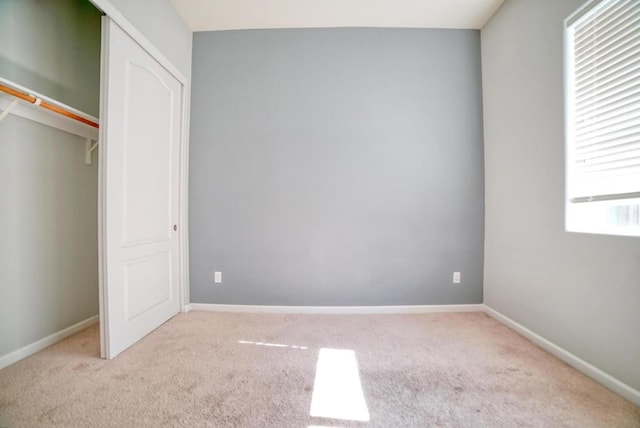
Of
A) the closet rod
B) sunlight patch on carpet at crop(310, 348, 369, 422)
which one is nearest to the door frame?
the closet rod

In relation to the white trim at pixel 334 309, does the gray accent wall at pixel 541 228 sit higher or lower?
higher

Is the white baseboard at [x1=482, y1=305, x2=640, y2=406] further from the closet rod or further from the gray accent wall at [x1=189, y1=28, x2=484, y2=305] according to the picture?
the closet rod

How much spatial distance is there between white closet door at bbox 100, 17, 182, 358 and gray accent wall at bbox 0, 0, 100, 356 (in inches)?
22.2

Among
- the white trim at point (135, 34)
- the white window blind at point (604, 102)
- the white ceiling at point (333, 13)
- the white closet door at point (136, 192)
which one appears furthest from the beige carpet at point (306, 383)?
the white ceiling at point (333, 13)

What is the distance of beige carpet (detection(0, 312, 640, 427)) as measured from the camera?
3.95 feet

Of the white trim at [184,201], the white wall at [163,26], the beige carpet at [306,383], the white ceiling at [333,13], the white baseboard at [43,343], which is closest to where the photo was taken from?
the beige carpet at [306,383]

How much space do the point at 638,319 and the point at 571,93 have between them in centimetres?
147

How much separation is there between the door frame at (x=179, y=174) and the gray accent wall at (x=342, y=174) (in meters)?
0.08

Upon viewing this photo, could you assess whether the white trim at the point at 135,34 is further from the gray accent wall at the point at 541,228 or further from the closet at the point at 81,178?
the gray accent wall at the point at 541,228

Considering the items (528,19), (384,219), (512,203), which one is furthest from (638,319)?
(528,19)

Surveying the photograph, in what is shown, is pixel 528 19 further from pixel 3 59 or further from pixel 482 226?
pixel 3 59

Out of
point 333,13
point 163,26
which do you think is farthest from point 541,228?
point 163,26

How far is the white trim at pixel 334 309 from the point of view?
2.46 meters

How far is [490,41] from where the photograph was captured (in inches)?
94.2
